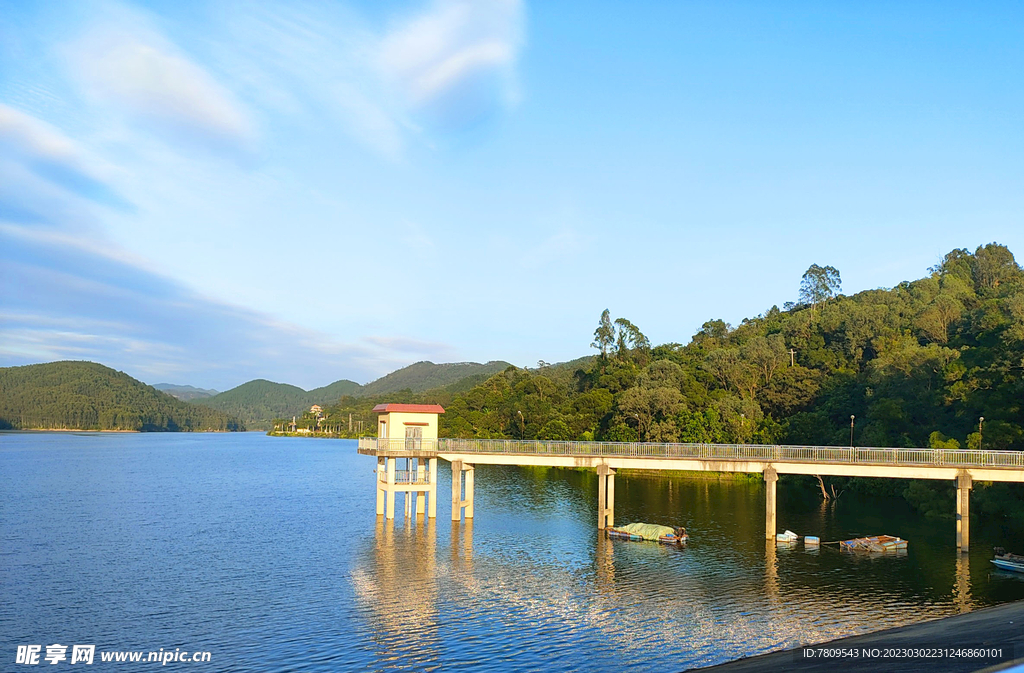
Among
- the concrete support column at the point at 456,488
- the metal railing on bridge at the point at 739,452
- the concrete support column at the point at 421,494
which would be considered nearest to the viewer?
the metal railing on bridge at the point at 739,452

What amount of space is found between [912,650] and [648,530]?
93.6ft

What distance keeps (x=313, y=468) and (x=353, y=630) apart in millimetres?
101148

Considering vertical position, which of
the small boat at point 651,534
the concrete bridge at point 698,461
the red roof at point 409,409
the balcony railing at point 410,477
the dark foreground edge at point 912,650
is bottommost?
the small boat at point 651,534

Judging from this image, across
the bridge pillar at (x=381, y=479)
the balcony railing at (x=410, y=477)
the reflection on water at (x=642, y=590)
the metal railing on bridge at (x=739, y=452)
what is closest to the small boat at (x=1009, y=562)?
the reflection on water at (x=642, y=590)

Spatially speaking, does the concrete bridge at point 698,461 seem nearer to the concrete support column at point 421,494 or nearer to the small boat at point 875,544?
the concrete support column at point 421,494

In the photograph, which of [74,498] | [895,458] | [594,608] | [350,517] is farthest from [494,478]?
[594,608]

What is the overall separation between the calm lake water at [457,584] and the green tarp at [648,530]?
1281mm

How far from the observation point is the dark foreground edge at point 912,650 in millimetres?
22703

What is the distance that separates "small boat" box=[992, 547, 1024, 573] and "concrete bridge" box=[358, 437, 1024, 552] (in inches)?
166

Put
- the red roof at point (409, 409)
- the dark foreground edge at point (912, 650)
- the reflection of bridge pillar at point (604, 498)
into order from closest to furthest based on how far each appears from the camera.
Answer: the dark foreground edge at point (912, 650), the reflection of bridge pillar at point (604, 498), the red roof at point (409, 409)

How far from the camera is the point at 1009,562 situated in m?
41.9

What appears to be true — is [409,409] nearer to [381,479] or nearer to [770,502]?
[381,479]

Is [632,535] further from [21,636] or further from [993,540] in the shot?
[21,636]

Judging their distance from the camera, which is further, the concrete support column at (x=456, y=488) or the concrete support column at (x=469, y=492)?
the concrete support column at (x=469, y=492)
